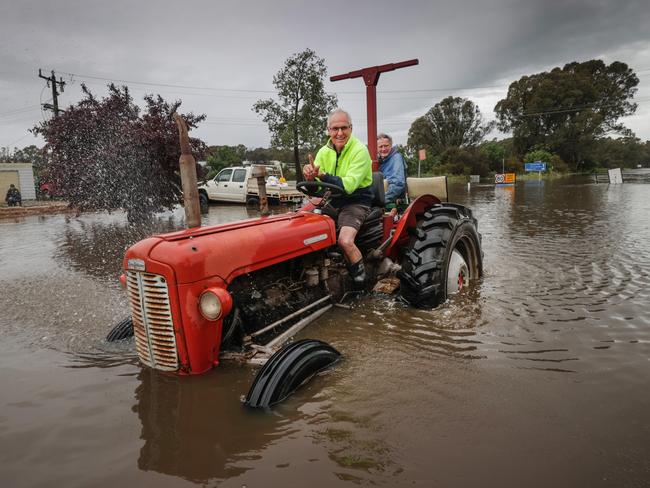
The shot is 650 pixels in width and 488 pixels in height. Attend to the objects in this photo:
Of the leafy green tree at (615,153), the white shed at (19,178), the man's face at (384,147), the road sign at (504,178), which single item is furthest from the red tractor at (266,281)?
the leafy green tree at (615,153)

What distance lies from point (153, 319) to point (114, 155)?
8481 mm

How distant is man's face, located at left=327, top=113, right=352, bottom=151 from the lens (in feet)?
11.5

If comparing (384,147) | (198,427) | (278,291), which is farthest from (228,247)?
(384,147)

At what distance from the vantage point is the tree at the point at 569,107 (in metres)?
49.1

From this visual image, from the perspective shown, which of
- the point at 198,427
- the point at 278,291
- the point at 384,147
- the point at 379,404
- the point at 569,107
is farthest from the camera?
the point at 569,107

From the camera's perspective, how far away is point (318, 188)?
3.47 m

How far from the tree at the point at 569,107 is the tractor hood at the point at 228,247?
54.8m

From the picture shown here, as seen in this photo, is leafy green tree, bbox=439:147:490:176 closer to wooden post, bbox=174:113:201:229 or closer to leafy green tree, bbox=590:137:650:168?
leafy green tree, bbox=590:137:650:168

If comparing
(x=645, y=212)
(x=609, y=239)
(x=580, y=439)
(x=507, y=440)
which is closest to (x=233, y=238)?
(x=507, y=440)

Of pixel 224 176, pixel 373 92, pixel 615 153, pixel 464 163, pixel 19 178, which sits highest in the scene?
pixel 615 153

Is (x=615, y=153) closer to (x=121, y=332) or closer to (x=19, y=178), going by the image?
(x=19, y=178)

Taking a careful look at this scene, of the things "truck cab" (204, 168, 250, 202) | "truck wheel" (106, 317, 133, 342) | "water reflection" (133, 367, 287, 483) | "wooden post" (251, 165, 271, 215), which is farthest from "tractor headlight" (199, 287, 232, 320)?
"truck cab" (204, 168, 250, 202)

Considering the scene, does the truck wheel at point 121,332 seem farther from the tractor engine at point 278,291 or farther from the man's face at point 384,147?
the man's face at point 384,147

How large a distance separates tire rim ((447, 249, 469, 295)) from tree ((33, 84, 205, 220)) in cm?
782
